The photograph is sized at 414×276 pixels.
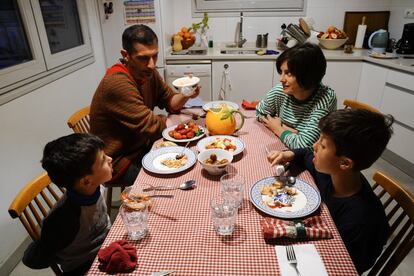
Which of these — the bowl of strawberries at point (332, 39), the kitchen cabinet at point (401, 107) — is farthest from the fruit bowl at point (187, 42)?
the kitchen cabinet at point (401, 107)

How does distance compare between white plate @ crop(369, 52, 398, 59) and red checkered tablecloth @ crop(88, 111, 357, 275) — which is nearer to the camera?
red checkered tablecloth @ crop(88, 111, 357, 275)

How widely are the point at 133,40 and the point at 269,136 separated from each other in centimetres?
86

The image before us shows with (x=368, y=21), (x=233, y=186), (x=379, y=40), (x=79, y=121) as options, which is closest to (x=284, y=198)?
(x=233, y=186)

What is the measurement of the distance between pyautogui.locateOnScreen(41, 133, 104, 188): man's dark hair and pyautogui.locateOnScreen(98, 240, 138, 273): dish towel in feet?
1.07

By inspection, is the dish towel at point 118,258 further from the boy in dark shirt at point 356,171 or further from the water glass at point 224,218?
the boy in dark shirt at point 356,171

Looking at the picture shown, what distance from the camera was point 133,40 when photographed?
1.49 metres

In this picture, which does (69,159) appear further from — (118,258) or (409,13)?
(409,13)

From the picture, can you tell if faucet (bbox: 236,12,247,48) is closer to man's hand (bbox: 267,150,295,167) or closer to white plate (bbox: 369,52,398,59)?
white plate (bbox: 369,52,398,59)

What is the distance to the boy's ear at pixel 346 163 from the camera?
0.93 meters

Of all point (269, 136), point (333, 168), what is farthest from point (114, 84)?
point (333, 168)

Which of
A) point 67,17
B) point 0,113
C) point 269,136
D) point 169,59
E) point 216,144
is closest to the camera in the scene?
point 216,144

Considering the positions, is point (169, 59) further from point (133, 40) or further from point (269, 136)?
point (269, 136)

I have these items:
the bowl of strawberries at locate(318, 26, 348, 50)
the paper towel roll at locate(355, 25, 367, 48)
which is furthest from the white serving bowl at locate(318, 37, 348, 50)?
the paper towel roll at locate(355, 25, 367, 48)

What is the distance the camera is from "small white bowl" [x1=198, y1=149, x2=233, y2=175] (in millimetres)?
1088
